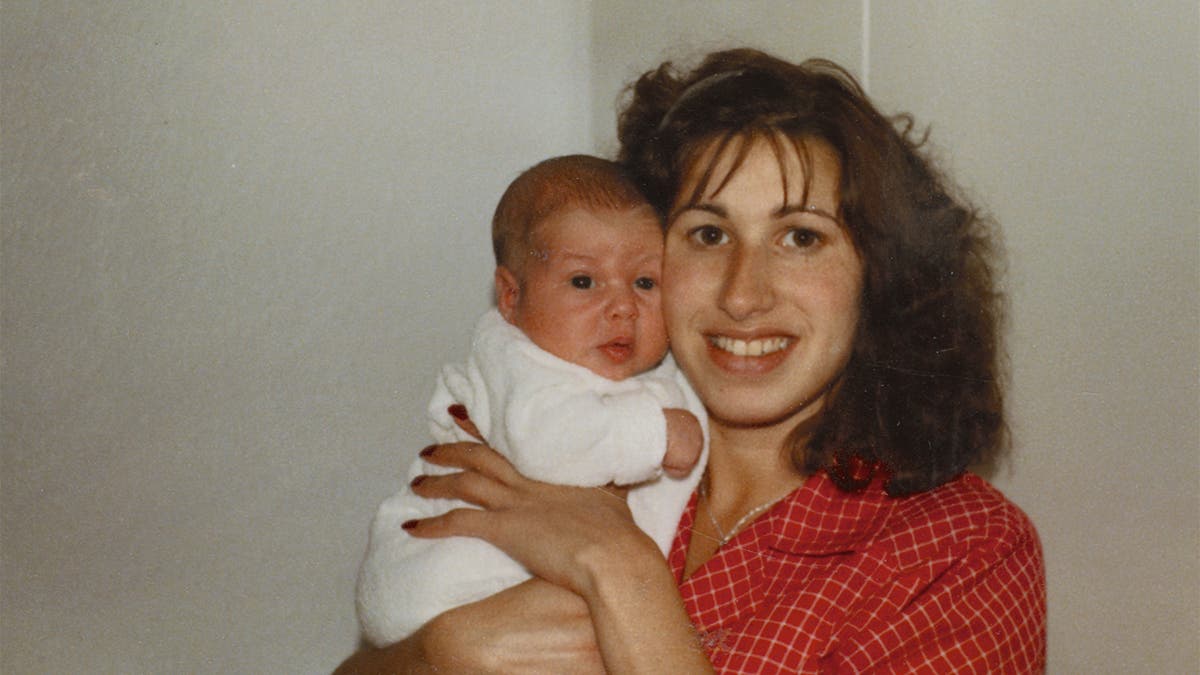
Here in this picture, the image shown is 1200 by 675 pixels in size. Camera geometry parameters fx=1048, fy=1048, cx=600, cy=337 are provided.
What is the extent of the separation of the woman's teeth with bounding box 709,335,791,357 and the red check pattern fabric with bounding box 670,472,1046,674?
0.23 metres

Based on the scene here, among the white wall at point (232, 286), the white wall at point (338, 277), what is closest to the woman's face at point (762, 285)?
the white wall at point (338, 277)

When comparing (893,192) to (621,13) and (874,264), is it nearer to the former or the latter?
(874,264)

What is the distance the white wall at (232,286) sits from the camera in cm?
164

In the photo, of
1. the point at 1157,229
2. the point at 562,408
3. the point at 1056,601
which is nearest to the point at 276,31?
the point at 562,408

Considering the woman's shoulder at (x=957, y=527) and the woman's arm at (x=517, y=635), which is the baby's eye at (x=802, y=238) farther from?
the woman's arm at (x=517, y=635)

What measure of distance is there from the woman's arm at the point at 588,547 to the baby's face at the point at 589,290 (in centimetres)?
18

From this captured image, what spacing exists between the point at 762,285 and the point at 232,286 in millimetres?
981

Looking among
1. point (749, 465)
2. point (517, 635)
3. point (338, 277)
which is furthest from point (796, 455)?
point (338, 277)

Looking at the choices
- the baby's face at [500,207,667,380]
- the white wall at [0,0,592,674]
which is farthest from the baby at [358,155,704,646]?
the white wall at [0,0,592,674]

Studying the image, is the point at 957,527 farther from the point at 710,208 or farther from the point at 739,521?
the point at 710,208

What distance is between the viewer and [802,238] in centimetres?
148

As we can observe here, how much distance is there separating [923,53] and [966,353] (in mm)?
515

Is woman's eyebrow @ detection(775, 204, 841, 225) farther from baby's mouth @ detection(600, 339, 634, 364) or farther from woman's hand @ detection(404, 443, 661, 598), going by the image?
woman's hand @ detection(404, 443, 661, 598)

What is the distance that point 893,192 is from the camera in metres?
1.50
